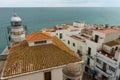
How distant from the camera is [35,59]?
19016 mm

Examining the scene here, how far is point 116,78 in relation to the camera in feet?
92.8

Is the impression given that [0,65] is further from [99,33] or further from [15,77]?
[99,33]

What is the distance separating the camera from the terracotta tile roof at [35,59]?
1744cm

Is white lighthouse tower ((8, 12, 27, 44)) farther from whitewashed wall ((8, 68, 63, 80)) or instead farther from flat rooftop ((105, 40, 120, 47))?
flat rooftop ((105, 40, 120, 47))

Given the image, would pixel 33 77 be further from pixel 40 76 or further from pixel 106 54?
pixel 106 54

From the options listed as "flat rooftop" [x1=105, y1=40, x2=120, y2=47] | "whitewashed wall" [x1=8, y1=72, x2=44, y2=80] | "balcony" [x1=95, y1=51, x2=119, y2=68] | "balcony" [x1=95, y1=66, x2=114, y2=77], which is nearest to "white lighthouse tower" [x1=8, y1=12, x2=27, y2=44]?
"whitewashed wall" [x1=8, y1=72, x2=44, y2=80]

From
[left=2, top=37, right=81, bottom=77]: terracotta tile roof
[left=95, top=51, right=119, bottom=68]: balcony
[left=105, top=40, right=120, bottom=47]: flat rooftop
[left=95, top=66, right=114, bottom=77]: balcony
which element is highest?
[left=2, top=37, right=81, bottom=77]: terracotta tile roof

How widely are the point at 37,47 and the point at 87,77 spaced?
19050 mm

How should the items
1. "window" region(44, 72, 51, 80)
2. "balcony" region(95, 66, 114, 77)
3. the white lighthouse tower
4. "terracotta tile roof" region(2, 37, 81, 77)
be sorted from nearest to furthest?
"terracotta tile roof" region(2, 37, 81, 77)
"window" region(44, 72, 51, 80)
"balcony" region(95, 66, 114, 77)
the white lighthouse tower

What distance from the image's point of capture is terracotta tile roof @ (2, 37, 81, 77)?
57.2 feet

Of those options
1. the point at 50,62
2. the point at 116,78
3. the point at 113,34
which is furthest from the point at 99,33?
the point at 50,62

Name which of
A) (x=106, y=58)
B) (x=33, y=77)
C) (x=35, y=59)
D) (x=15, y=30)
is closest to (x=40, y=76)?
(x=33, y=77)

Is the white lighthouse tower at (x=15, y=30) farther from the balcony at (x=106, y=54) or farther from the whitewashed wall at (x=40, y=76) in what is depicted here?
the balcony at (x=106, y=54)

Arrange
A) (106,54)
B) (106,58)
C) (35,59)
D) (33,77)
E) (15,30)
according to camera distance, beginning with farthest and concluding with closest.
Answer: (15,30) → (106,54) → (106,58) → (35,59) → (33,77)
